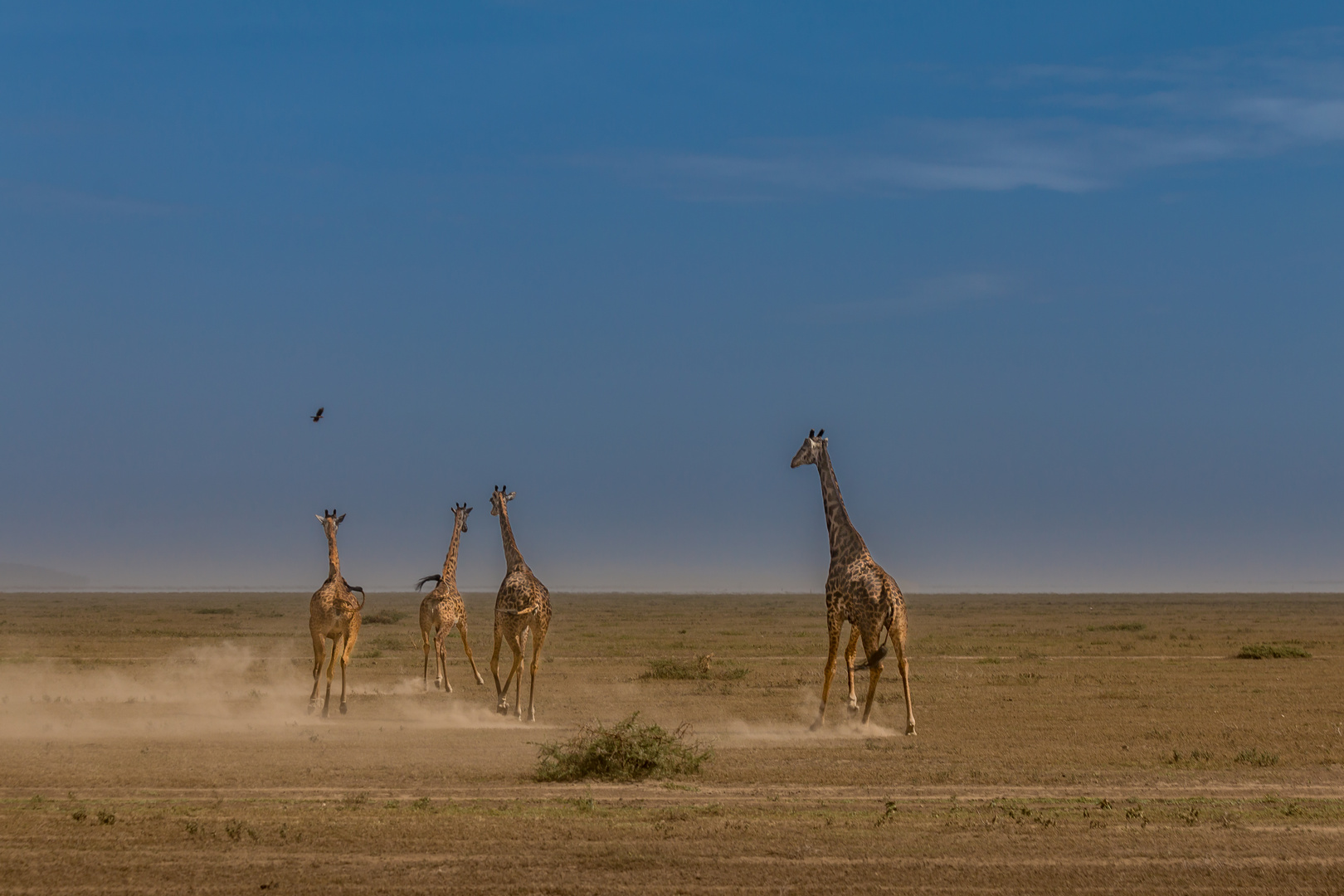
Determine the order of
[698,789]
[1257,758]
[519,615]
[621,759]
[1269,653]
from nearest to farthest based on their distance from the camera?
[698,789] < [621,759] < [1257,758] < [519,615] < [1269,653]

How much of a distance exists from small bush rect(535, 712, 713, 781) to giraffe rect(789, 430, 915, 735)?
3.91 meters

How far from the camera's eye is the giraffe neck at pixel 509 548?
74.9 ft

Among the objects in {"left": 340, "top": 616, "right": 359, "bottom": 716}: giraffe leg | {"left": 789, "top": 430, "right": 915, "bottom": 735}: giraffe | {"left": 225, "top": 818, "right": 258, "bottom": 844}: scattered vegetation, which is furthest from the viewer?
{"left": 340, "top": 616, "right": 359, "bottom": 716}: giraffe leg

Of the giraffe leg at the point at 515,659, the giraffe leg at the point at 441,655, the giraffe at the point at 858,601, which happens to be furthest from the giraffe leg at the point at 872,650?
the giraffe leg at the point at 441,655

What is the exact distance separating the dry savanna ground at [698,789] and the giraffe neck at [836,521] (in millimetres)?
2638

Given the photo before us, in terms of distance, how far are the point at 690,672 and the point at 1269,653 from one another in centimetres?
1776

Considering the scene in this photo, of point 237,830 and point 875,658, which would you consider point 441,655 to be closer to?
point 875,658

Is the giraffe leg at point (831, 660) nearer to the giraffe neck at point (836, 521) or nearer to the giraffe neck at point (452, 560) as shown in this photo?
the giraffe neck at point (836, 521)

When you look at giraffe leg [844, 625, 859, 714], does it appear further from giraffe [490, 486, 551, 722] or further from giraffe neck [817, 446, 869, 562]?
giraffe [490, 486, 551, 722]

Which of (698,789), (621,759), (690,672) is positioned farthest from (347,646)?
(690,672)

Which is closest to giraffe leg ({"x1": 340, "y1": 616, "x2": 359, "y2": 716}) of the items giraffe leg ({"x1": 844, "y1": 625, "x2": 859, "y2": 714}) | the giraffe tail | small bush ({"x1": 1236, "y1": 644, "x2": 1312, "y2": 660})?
giraffe leg ({"x1": 844, "y1": 625, "x2": 859, "y2": 714})

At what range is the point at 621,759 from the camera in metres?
15.9

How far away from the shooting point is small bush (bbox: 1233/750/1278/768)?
16859 millimetres

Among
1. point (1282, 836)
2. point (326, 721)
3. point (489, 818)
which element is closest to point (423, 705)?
point (326, 721)
